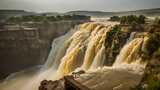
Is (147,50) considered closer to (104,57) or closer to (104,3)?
(104,57)

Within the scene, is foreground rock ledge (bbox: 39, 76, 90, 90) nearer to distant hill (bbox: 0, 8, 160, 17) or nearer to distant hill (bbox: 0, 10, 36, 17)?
distant hill (bbox: 0, 8, 160, 17)

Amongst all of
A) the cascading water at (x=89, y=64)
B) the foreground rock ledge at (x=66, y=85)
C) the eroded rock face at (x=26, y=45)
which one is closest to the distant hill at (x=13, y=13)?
the eroded rock face at (x=26, y=45)

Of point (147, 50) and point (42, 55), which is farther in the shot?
point (42, 55)

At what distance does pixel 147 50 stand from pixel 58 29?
17.7 ft

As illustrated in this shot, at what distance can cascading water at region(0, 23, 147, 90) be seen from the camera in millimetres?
4656

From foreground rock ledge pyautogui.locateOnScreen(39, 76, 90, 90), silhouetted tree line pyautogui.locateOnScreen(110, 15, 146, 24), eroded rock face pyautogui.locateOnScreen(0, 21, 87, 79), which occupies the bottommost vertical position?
eroded rock face pyautogui.locateOnScreen(0, 21, 87, 79)

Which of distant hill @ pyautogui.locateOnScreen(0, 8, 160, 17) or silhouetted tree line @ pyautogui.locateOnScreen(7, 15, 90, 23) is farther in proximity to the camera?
silhouetted tree line @ pyautogui.locateOnScreen(7, 15, 90, 23)

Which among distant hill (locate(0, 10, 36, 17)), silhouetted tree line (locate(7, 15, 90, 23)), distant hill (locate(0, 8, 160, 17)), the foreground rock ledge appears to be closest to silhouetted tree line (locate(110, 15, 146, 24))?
distant hill (locate(0, 8, 160, 17))

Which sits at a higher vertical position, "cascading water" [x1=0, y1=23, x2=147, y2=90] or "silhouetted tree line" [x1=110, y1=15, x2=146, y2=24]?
"silhouetted tree line" [x1=110, y1=15, x2=146, y2=24]

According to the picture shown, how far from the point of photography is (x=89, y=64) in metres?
7.48

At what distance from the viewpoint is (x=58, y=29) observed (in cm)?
1105

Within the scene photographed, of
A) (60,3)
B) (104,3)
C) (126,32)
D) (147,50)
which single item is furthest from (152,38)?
(60,3)

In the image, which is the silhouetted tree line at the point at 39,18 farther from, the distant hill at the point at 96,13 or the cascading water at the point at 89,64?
the cascading water at the point at 89,64

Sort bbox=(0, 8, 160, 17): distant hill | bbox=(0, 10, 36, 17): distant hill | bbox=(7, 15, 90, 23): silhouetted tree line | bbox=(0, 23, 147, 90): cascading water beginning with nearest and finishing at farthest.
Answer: bbox=(0, 23, 147, 90): cascading water, bbox=(0, 8, 160, 17): distant hill, bbox=(0, 10, 36, 17): distant hill, bbox=(7, 15, 90, 23): silhouetted tree line
